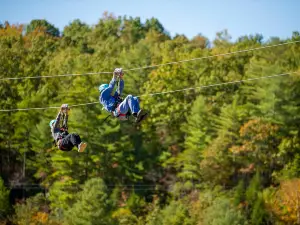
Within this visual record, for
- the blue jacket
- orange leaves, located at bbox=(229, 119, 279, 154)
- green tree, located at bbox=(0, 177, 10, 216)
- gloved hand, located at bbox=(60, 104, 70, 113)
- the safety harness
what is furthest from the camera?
orange leaves, located at bbox=(229, 119, 279, 154)

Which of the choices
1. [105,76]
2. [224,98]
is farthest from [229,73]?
[105,76]

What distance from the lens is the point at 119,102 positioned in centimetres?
1373

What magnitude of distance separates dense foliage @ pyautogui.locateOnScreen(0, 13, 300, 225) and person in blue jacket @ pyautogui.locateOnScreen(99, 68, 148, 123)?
64.2ft

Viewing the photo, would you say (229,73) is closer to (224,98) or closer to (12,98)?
(224,98)

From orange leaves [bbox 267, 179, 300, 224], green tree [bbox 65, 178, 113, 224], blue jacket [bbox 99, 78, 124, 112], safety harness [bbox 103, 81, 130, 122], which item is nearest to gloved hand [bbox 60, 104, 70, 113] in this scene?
blue jacket [bbox 99, 78, 124, 112]

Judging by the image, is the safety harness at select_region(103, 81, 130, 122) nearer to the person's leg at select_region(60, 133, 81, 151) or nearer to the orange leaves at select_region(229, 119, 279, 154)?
the person's leg at select_region(60, 133, 81, 151)

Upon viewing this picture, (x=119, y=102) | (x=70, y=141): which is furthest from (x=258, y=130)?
(x=70, y=141)

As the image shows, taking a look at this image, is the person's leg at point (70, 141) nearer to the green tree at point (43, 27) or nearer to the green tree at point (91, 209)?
the green tree at point (91, 209)

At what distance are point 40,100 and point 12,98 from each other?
419cm

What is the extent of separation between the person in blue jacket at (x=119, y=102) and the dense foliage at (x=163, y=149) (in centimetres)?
1957

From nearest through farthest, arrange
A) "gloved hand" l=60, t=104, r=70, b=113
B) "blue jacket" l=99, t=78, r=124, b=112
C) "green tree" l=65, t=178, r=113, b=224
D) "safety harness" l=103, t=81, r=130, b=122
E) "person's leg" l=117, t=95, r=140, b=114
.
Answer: "gloved hand" l=60, t=104, r=70, b=113 → "person's leg" l=117, t=95, r=140, b=114 → "safety harness" l=103, t=81, r=130, b=122 → "blue jacket" l=99, t=78, r=124, b=112 → "green tree" l=65, t=178, r=113, b=224

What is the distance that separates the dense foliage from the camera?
34.8m

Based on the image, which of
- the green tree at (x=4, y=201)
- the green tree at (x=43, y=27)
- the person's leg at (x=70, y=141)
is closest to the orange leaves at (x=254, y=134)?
the green tree at (x=4, y=201)

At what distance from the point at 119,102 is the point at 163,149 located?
2937 centimetres
